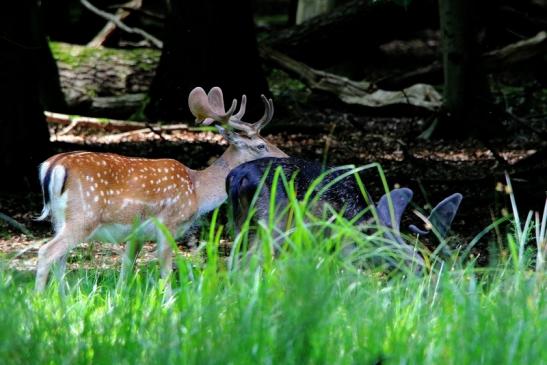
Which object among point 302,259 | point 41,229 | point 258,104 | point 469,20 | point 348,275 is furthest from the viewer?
point 258,104

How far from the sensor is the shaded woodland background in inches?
Answer: 314

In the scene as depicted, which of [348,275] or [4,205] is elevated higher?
[348,275]

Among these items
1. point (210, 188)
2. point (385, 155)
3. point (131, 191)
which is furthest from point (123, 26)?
point (131, 191)

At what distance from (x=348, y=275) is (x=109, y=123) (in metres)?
6.58

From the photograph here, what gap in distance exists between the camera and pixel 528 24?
12.5m

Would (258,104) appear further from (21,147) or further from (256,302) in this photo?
(256,302)

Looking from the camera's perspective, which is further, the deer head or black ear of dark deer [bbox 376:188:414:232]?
the deer head

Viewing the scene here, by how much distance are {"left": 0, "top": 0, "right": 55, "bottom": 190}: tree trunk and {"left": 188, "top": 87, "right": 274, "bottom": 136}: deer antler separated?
87.3 inches

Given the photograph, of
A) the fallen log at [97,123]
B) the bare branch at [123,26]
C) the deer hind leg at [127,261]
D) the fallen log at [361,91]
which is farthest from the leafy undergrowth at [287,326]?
the bare branch at [123,26]

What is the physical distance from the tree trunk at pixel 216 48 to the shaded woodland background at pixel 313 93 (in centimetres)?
1

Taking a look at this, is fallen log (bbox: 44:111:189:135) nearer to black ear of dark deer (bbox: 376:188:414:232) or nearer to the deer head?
the deer head

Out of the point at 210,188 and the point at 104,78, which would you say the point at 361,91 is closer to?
the point at 104,78

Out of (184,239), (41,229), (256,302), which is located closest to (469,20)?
(184,239)

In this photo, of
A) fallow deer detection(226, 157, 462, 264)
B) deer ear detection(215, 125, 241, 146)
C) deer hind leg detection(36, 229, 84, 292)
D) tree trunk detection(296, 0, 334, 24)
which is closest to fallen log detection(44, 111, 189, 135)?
tree trunk detection(296, 0, 334, 24)
